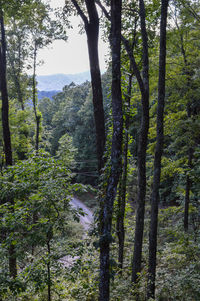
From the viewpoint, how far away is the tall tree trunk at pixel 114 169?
3.70m

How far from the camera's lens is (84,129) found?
32062mm

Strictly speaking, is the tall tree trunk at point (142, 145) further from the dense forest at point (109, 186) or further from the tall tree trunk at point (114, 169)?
the tall tree trunk at point (114, 169)

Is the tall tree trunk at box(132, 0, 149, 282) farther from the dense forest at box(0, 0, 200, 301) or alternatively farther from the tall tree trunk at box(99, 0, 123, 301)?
the tall tree trunk at box(99, 0, 123, 301)

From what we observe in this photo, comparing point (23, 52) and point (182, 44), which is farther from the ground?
point (23, 52)

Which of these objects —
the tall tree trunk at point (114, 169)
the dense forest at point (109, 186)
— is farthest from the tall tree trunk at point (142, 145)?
the tall tree trunk at point (114, 169)

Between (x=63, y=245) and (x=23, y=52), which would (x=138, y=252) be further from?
(x=23, y=52)

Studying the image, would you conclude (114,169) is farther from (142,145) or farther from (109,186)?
(142,145)

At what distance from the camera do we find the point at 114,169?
3.79 meters

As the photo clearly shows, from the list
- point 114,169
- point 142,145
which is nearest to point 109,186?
point 114,169

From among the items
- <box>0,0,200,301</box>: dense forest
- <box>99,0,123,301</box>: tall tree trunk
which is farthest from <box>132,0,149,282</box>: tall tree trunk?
<box>99,0,123,301</box>: tall tree trunk

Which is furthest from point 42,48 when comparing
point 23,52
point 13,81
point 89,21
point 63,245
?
point 63,245

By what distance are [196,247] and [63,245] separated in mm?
4849

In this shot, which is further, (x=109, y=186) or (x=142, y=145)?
(x=142, y=145)

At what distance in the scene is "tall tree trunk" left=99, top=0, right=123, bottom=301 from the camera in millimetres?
3695
